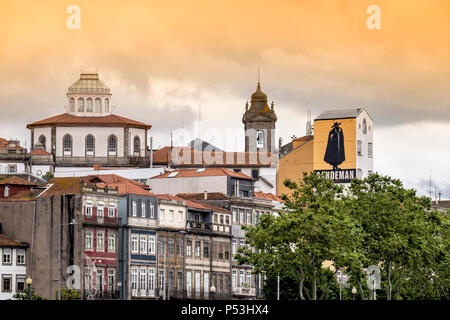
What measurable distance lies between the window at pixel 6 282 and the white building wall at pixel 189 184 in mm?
42891

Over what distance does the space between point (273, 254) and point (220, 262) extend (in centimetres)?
3237

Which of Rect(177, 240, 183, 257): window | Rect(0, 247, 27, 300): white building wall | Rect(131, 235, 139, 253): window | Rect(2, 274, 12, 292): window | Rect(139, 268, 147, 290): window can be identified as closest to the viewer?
Rect(2, 274, 12, 292): window

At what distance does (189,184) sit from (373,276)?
42.1 metres

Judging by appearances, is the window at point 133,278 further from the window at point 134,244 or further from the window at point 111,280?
the window at point 111,280

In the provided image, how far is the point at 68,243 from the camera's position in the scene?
13875 cm

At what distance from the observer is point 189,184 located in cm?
18162

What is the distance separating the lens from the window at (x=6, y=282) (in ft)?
452

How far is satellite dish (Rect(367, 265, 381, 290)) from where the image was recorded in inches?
5640

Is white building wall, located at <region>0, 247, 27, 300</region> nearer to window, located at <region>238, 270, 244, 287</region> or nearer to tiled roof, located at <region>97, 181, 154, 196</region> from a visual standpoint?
tiled roof, located at <region>97, 181, 154, 196</region>

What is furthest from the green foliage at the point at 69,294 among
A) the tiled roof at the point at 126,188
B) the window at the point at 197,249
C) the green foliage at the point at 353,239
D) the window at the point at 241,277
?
the window at the point at 241,277

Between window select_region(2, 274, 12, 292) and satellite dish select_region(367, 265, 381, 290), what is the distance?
114 ft

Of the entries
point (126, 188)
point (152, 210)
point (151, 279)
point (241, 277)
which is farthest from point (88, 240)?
point (241, 277)

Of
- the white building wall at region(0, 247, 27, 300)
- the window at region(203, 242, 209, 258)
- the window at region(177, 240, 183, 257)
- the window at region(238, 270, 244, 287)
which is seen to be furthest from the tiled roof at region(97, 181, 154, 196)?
the window at region(238, 270, 244, 287)

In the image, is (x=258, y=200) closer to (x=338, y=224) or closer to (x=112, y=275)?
(x=112, y=275)
